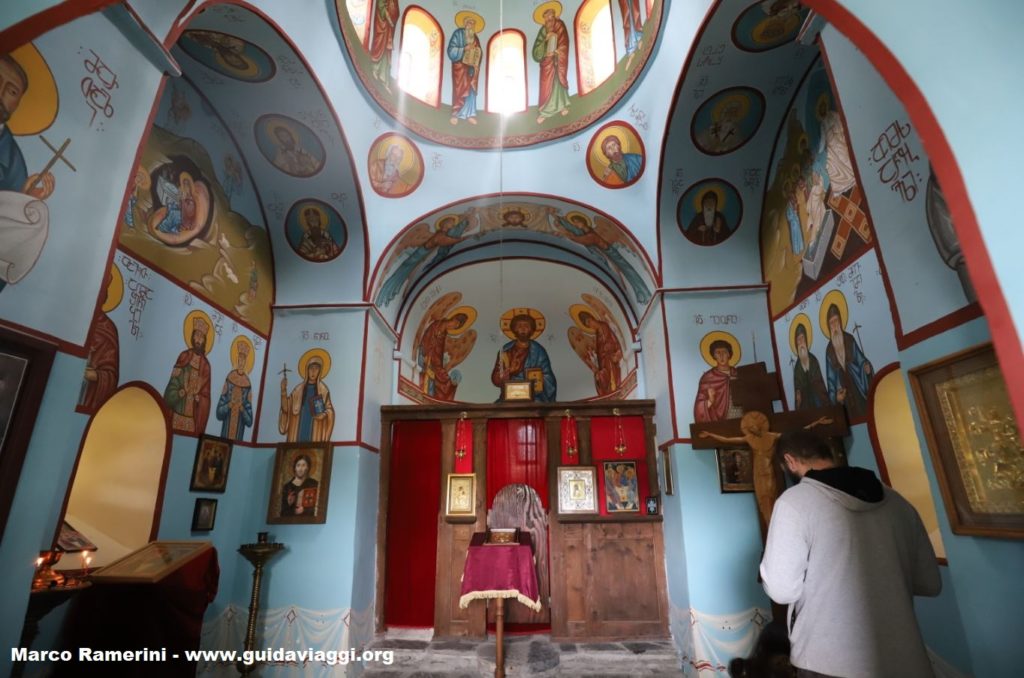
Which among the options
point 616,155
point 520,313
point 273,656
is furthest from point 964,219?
point 520,313

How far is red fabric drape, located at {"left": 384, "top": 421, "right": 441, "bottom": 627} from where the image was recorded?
761cm

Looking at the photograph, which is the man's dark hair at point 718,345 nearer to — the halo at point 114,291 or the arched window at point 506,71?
the arched window at point 506,71

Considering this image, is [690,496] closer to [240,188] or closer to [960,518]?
[960,518]

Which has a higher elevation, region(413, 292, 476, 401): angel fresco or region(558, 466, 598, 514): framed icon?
region(413, 292, 476, 401): angel fresco

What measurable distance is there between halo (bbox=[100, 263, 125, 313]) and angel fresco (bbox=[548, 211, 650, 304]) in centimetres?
581

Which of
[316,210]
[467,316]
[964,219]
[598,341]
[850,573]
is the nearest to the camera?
[964,219]

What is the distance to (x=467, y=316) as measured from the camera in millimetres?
10672

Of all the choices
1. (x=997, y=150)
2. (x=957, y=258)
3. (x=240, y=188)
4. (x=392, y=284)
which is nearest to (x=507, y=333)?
(x=392, y=284)

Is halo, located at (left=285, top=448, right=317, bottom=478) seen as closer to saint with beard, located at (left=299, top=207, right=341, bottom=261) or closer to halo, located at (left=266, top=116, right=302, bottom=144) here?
saint with beard, located at (left=299, top=207, right=341, bottom=261)

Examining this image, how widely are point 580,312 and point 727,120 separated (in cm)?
504

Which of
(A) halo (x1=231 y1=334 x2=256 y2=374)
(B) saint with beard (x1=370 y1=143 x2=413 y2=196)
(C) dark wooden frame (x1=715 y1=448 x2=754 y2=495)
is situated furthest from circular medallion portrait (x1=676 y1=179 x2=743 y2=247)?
(A) halo (x1=231 y1=334 x2=256 y2=374)

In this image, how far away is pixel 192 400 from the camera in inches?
232

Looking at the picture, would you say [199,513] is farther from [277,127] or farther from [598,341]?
[598,341]

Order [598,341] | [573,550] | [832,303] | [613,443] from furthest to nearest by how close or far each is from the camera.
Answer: [598,341] → [613,443] → [573,550] → [832,303]
